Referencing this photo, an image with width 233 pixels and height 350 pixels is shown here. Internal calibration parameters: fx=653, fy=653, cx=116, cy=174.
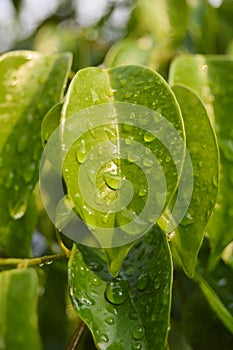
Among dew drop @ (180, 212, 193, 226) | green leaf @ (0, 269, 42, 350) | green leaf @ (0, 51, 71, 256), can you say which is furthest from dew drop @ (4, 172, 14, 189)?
dew drop @ (180, 212, 193, 226)

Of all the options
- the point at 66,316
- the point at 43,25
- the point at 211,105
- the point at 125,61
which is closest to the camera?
the point at 211,105

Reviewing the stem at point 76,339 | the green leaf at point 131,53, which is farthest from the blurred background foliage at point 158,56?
the stem at point 76,339

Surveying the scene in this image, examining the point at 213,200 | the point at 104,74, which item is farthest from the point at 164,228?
the point at 104,74

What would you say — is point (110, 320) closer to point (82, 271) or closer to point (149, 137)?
point (82, 271)

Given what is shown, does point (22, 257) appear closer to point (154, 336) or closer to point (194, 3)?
point (154, 336)

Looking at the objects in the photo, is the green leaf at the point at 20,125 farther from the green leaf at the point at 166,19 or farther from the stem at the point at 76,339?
the green leaf at the point at 166,19

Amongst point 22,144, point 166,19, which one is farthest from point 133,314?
point 166,19
